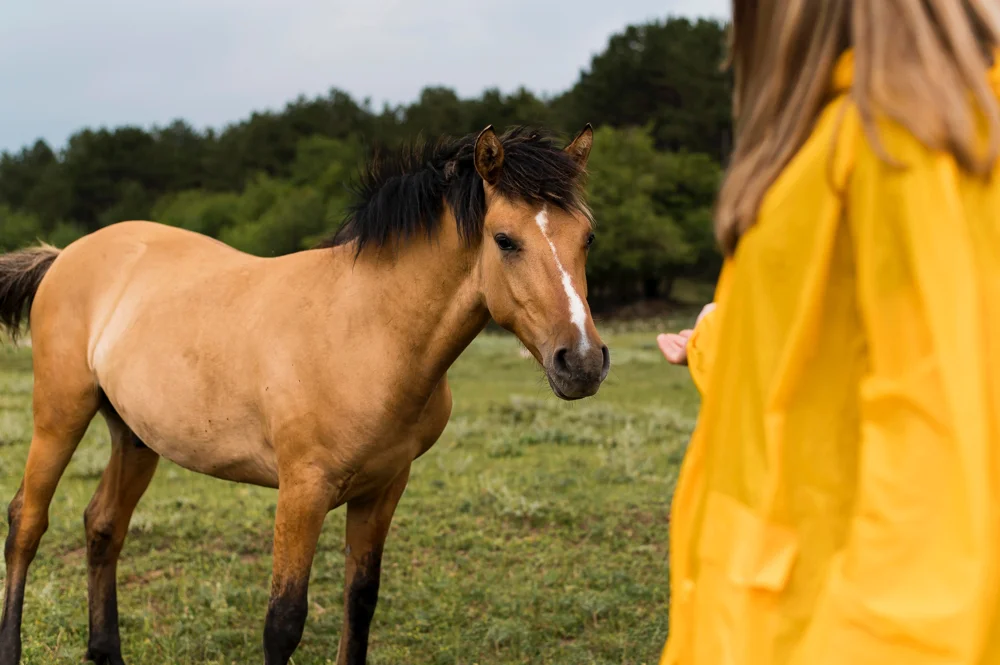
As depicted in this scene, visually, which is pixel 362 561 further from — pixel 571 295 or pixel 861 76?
pixel 861 76

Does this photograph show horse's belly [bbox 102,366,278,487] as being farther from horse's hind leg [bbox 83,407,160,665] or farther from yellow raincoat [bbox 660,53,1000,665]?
yellow raincoat [bbox 660,53,1000,665]

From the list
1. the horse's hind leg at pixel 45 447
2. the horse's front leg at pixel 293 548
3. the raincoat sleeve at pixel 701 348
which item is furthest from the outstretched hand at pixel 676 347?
the horse's hind leg at pixel 45 447

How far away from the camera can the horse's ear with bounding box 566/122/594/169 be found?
353 centimetres

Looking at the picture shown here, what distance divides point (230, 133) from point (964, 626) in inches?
2470

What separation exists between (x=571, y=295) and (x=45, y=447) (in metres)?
2.83

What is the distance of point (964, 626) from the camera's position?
106cm

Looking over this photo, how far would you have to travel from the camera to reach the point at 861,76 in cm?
115

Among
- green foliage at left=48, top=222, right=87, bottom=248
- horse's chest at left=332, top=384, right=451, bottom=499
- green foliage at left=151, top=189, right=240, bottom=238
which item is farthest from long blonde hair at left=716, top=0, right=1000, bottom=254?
green foliage at left=151, top=189, right=240, bottom=238

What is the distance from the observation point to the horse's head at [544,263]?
3012 millimetres

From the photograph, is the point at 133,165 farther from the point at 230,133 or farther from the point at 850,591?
the point at 850,591

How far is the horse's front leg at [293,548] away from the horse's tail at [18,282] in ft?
7.42

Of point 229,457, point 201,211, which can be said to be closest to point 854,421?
point 229,457

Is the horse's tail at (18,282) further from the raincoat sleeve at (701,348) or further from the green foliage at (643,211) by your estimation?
the green foliage at (643,211)

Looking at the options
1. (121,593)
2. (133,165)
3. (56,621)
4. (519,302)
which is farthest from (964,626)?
(133,165)
